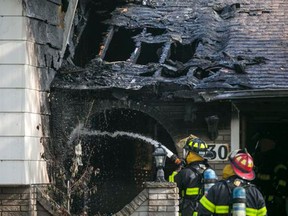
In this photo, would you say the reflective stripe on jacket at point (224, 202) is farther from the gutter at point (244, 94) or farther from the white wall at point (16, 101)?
the gutter at point (244, 94)

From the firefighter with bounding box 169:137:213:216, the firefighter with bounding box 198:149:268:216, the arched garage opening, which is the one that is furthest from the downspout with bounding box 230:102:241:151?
the firefighter with bounding box 198:149:268:216

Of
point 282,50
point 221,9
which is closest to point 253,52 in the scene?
point 282,50

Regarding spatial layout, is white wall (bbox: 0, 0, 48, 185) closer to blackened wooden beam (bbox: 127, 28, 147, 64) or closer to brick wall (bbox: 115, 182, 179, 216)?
brick wall (bbox: 115, 182, 179, 216)

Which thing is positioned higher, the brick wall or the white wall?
the white wall

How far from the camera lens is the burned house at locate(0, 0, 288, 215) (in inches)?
472

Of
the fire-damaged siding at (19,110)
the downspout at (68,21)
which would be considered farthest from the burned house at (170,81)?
the fire-damaged siding at (19,110)

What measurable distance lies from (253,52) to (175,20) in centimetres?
194

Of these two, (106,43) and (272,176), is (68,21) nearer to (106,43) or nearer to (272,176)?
(106,43)

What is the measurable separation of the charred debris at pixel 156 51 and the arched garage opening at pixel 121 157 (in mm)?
854

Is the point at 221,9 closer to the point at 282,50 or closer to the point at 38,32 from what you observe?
the point at 282,50

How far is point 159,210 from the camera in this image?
35.5 ft

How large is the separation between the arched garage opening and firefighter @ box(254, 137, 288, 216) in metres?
1.52

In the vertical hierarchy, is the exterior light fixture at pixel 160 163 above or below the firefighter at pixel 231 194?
above

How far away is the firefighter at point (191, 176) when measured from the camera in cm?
1089
